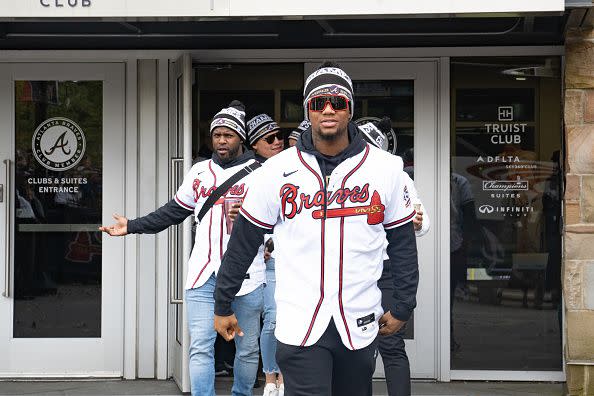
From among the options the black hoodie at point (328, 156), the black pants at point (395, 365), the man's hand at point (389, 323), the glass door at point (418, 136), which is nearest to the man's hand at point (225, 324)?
the man's hand at point (389, 323)

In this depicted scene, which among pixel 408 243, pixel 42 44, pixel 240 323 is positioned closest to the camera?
pixel 408 243

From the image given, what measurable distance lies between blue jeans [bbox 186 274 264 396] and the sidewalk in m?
1.85

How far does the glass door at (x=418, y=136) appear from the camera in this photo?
8.62 meters

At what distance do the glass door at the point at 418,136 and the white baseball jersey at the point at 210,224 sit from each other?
2276mm

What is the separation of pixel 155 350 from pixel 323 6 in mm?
3259

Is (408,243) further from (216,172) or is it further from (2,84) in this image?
(2,84)

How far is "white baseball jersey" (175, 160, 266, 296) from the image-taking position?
21.1 ft

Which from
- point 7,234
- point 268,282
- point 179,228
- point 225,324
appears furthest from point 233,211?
point 7,234

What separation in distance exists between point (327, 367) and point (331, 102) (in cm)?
110

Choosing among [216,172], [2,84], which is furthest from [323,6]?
[2,84]

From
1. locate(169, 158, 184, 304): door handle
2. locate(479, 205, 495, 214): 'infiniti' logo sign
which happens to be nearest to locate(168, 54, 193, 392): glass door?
locate(169, 158, 184, 304): door handle

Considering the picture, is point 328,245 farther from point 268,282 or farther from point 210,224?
point 268,282

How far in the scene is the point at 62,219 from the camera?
881 cm

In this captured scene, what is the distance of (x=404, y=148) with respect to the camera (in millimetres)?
8688
